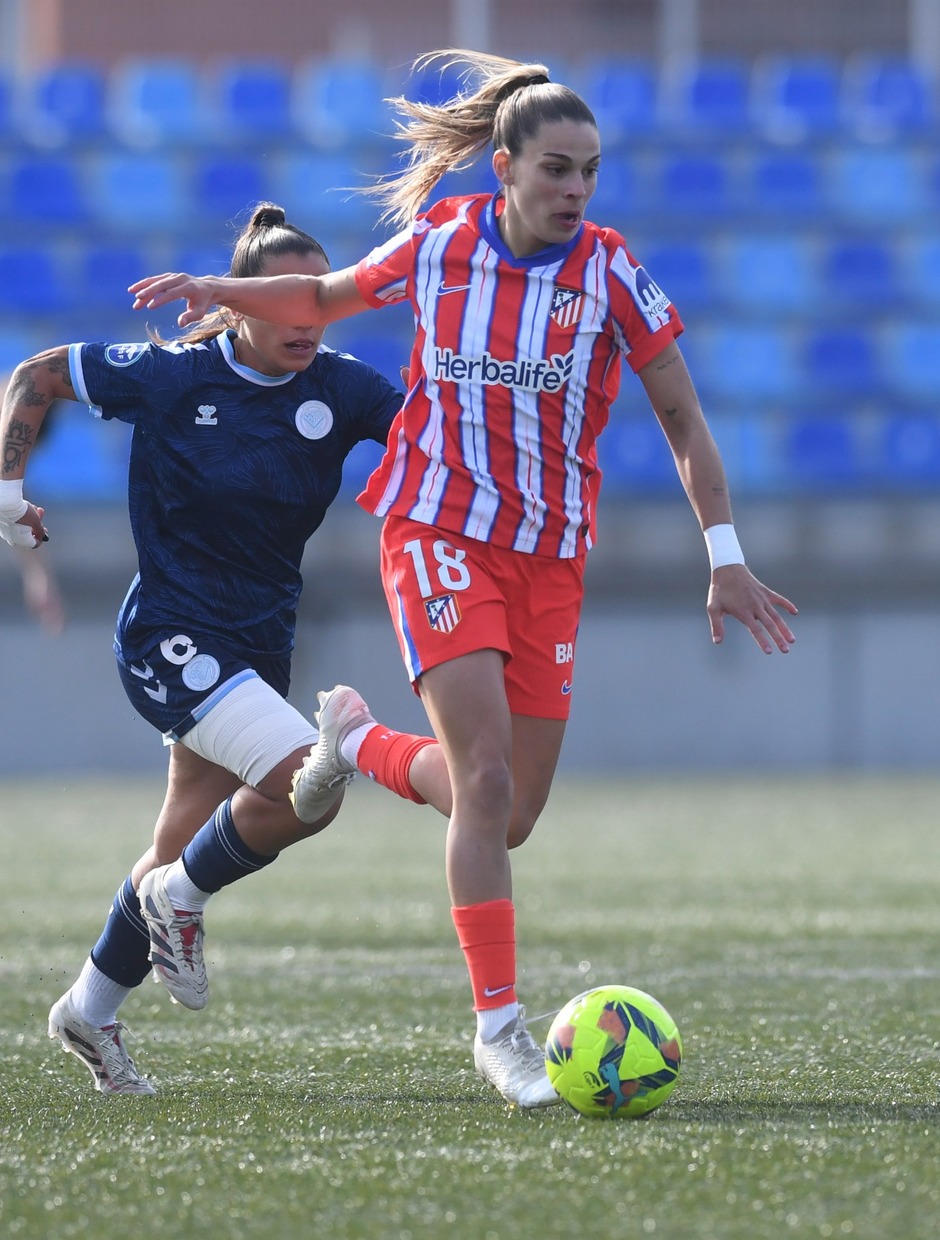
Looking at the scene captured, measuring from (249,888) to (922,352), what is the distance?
42.3 ft

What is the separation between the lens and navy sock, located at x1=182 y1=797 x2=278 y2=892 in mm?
3805

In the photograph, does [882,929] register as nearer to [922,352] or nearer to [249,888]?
[249,888]

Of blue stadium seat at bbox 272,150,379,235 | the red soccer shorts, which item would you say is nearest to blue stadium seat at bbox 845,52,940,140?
blue stadium seat at bbox 272,150,379,235

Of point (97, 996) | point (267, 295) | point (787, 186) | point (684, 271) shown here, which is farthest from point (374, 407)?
point (787, 186)

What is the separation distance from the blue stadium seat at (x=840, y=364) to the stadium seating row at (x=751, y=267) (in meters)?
0.27

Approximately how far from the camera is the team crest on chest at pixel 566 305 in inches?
138

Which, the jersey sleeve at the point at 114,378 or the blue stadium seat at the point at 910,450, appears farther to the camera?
the blue stadium seat at the point at 910,450

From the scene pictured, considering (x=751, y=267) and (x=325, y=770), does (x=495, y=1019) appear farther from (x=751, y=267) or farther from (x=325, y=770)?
(x=751, y=267)

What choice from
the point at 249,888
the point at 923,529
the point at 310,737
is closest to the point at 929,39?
the point at 923,529

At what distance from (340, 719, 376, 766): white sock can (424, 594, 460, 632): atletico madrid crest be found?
1.15 feet

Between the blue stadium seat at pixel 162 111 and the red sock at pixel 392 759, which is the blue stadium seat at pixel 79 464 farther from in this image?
the red sock at pixel 392 759

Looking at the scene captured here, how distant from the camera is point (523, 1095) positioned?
10.7ft

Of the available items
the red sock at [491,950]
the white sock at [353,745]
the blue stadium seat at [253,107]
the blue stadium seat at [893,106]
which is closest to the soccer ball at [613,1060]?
the red sock at [491,950]

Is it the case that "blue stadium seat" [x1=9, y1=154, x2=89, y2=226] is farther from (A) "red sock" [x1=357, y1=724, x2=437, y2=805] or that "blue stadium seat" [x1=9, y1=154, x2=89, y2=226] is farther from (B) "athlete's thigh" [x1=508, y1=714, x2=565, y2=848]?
(B) "athlete's thigh" [x1=508, y1=714, x2=565, y2=848]
